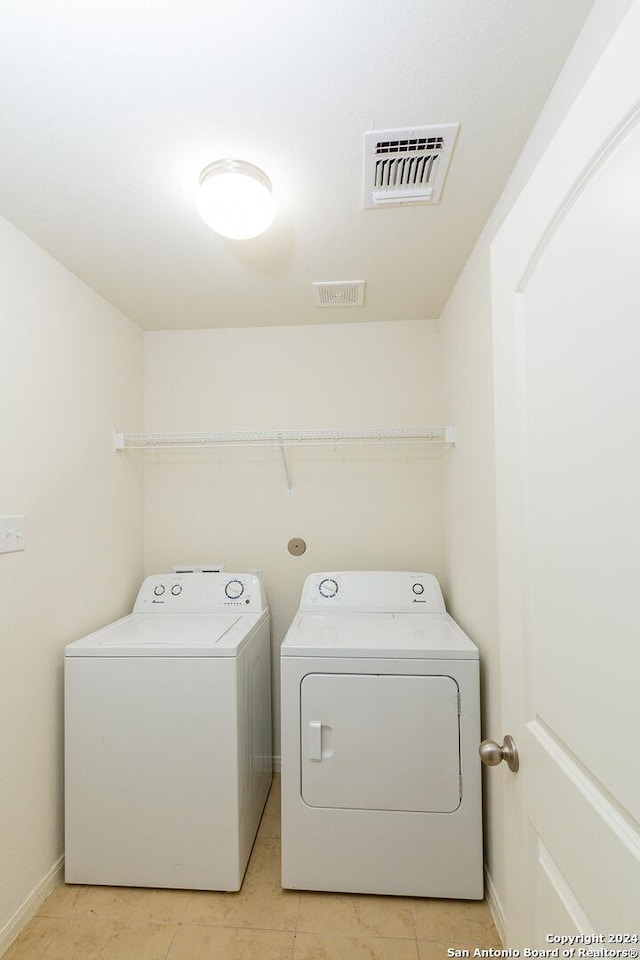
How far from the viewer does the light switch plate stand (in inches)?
60.3

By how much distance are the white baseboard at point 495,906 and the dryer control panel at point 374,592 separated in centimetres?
99

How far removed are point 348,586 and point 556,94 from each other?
1.93 metres

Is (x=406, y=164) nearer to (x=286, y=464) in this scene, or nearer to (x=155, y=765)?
(x=286, y=464)

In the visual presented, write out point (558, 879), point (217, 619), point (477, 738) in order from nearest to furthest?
point (558, 879) → point (477, 738) → point (217, 619)

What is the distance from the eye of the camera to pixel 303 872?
166 centimetres

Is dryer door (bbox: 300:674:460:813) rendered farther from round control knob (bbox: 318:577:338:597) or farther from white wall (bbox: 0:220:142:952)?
white wall (bbox: 0:220:142:952)

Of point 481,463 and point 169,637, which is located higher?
point 481,463

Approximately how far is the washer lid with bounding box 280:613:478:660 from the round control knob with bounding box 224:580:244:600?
1.10ft

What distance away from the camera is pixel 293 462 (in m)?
2.54

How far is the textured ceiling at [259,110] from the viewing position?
0.96m

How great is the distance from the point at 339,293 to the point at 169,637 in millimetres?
1715

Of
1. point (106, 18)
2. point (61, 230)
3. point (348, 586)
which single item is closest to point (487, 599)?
point (348, 586)

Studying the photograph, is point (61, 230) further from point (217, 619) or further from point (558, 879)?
point (558, 879)

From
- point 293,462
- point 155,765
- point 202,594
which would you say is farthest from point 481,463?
point 155,765
